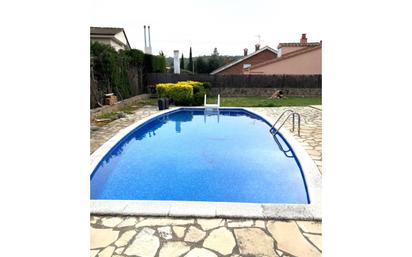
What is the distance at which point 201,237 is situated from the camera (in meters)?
2.60

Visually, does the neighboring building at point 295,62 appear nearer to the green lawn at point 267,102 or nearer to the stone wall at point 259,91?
the stone wall at point 259,91

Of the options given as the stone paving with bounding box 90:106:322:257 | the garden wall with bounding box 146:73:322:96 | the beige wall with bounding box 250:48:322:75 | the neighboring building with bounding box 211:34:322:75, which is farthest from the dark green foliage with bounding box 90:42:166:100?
the beige wall with bounding box 250:48:322:75

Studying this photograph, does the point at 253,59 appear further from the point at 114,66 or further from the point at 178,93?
the point at 114,66

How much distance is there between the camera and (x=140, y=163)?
613cm

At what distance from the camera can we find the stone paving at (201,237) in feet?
7.84

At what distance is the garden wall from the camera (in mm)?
20125

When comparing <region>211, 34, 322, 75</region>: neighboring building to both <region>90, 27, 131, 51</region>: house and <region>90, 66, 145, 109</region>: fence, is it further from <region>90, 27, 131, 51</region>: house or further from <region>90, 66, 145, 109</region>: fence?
A: <region>90, 27, 131, 51</region>: house

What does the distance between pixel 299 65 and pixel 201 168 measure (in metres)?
18.9

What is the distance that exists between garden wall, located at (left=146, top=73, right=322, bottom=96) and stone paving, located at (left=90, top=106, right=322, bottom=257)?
1769 cm
